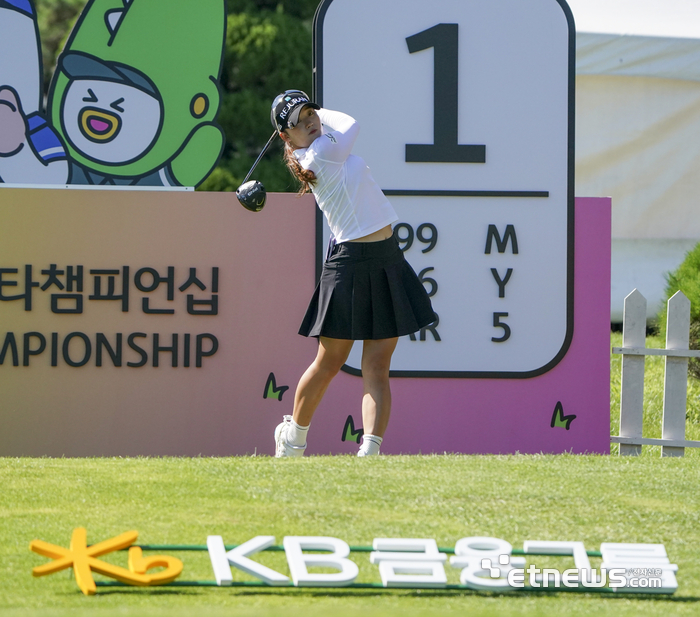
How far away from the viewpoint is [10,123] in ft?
18.5

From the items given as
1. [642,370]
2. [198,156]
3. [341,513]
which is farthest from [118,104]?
[642,370]

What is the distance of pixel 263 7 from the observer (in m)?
13.0

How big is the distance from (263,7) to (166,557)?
37.9ft

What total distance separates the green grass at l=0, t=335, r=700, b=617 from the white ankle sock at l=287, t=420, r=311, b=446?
0.31 metres

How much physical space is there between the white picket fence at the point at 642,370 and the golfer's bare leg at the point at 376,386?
2.07 meters

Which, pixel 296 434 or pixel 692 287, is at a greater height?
pixel 692 287

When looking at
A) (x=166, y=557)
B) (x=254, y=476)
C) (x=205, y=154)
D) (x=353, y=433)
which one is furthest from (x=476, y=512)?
(x=205, y=154)

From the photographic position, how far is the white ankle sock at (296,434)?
4.40 m

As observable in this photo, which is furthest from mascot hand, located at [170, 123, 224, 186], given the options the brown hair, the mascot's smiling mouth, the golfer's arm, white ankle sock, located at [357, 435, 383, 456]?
white ankle sock, located at [357, 435, 383, 456]

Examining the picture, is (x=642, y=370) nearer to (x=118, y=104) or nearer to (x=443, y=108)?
(x=443, y=108)

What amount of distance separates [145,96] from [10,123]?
32.0 inches

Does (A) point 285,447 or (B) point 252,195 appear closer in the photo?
(A) point 285,447

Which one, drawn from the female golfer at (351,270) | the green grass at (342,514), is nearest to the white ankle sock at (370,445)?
the female golfer at (351,270)

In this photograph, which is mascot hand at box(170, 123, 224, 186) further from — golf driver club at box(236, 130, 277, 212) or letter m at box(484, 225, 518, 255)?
letter m at box(484, 225, 518, 255)
